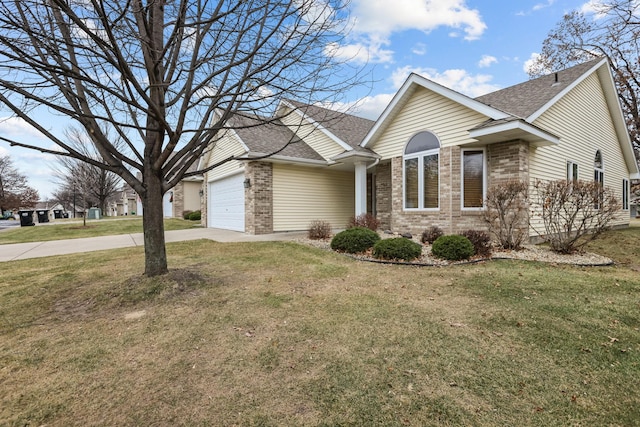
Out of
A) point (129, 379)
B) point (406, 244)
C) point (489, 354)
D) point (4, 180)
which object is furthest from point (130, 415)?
point (4, 180)

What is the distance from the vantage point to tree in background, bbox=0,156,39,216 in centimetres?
4159

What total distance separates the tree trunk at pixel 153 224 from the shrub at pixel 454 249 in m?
5.85

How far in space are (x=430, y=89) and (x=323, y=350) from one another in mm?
9462

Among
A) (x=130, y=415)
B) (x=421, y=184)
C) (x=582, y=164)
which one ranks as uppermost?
(x=582, y=164)

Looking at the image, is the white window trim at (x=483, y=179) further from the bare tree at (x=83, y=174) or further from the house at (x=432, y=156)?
the bare tree at (x=83, y=174)

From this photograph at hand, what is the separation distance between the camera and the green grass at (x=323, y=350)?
89.4 inches

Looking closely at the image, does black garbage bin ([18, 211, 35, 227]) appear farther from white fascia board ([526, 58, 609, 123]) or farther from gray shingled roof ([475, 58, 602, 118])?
white fascia board ([526, 58, 609, 123])

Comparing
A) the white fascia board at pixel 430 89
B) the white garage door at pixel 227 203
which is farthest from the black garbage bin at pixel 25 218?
the white fascia board at pixel 430 89

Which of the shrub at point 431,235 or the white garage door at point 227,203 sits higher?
the white garage door at point 227,203

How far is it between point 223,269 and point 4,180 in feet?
195

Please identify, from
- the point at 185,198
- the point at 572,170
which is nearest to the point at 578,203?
the point at 572,170

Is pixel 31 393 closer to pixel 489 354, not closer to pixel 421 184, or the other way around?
pixel 489 354

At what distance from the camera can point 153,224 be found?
5078mm

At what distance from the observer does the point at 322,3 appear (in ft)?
14.6
